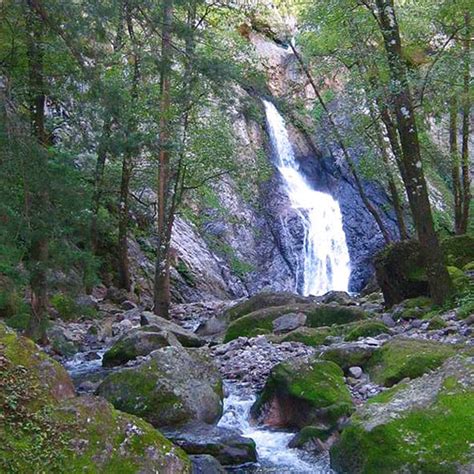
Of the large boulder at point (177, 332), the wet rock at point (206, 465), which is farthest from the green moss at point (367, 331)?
the wet rock at point (206, 465)

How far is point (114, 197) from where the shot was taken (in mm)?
16219

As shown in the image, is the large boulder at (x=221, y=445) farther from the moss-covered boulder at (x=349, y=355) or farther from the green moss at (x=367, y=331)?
the green moss at (x=367, y=331)

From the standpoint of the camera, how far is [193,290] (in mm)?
19844

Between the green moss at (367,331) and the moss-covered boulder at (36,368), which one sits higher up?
the green moss at (367,331)

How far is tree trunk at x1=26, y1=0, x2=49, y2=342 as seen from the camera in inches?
298

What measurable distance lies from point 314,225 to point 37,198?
18.7 metres

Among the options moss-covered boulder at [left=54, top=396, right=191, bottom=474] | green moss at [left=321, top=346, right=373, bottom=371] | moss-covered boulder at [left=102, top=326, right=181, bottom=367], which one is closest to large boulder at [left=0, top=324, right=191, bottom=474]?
moss-covered boulder at [left=54, top=396, right=191, bottom=474]

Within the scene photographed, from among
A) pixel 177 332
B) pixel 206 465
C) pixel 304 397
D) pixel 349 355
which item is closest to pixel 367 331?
pixel 349 355

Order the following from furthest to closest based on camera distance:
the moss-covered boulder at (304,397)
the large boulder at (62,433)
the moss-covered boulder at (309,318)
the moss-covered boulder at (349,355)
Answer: the moss-covered boulder at (309,318)
the moss-covered boulder at (349,355)
the moss-covered boulder at (304,397)
the large boulder at (62,433)

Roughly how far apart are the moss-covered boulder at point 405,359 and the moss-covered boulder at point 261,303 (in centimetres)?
592

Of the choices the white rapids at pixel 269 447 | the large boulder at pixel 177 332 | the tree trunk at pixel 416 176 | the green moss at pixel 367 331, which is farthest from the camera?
the large boulder at pixel 177 332

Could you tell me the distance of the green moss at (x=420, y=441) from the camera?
3.88 metres

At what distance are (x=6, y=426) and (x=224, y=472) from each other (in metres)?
1.96

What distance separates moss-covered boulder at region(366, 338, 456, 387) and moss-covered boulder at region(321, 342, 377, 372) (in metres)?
0.15
